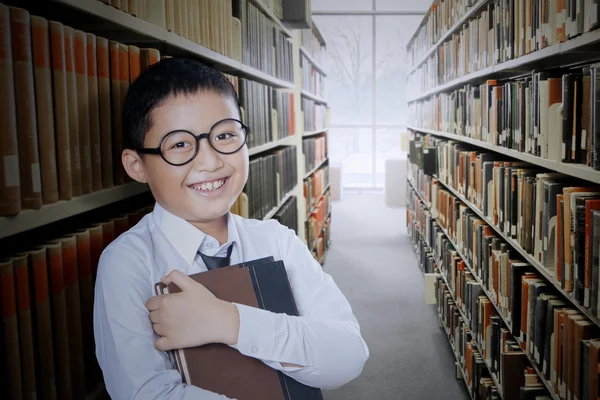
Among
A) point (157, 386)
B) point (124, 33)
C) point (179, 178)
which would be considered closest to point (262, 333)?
point (157, 386)

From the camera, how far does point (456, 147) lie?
365cm

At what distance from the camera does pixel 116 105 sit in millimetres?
1260

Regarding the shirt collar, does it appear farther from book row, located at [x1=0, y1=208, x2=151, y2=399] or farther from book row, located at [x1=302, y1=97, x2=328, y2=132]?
book row, located at [x1=302, y1=97, x2=328, y2=132]

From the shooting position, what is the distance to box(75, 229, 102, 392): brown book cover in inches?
45.3

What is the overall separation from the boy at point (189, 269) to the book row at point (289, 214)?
217 cm

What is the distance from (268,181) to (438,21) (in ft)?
7.91

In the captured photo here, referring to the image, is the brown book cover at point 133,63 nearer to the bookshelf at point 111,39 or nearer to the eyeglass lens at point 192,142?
the bookshelf at point 111,39

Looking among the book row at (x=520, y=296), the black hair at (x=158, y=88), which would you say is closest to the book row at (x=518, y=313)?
the book row at (x=520, y=296)

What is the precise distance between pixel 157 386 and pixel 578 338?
1.23m

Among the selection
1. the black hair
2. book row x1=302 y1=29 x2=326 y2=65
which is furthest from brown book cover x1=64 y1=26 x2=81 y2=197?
book row x1=302 y1=29 x2=326 y2=65

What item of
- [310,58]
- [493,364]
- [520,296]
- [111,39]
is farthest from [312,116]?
[111,39]

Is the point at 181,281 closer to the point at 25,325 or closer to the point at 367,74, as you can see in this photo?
the point at 25,325

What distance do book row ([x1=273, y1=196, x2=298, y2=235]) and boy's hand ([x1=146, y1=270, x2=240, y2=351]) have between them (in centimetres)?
238

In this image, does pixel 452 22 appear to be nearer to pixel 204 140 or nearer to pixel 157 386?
pixel 204 140
